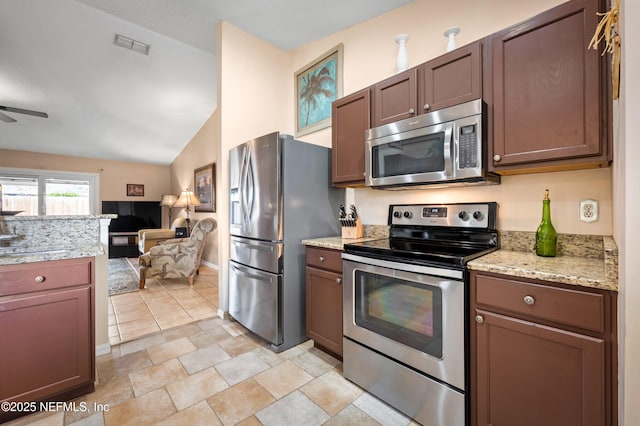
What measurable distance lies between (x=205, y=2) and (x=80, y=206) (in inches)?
270

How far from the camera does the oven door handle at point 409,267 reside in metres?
1.27

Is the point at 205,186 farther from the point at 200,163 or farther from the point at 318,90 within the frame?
the point at 318,90

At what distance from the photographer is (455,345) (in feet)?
4.16

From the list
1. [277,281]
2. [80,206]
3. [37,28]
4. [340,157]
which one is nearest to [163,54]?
[37,28]

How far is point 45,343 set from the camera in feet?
4.89

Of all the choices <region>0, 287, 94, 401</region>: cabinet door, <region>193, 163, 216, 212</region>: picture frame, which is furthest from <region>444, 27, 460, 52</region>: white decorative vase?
<region>193, 163, 216, 212</region>: picture frame

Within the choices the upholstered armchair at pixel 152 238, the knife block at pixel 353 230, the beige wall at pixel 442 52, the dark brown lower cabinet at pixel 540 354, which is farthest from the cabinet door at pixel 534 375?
the upholstered armchair at pixel 152 238

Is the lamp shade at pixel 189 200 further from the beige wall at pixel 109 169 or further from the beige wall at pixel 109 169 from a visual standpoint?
the beige wall at pixel 109 169

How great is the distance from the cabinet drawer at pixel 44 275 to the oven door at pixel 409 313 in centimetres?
158

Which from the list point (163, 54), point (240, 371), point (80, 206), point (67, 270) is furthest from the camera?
point (80, 206)

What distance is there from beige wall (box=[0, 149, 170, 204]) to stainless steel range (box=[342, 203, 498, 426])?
7662 millimetres

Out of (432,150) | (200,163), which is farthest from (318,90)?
(200,163)

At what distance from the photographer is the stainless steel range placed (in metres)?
1.27

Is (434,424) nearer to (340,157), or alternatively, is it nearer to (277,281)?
(277,281)
